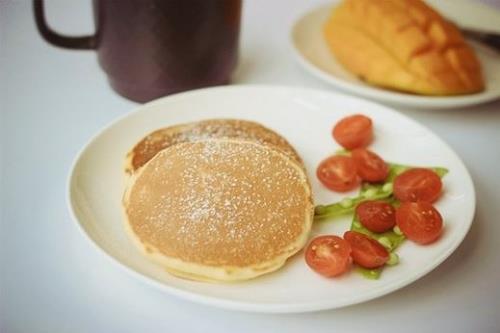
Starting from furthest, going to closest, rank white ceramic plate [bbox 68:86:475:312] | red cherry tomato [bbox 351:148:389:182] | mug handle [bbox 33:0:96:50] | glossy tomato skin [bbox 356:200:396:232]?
mug handle [bbox 33:0:96:50]
red cherry tomato [bbox 351:148:389:182]
glossy tomato skin [bbox 356:200:396:232]
white ceramic plate [bbox 68:86:475:312]

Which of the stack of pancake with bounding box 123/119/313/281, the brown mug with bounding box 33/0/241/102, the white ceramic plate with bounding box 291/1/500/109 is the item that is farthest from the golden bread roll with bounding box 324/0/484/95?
the stack of pancake with bounding box 123/119/313/281

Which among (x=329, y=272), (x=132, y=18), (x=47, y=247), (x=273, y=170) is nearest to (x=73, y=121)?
(x=132, y=18)

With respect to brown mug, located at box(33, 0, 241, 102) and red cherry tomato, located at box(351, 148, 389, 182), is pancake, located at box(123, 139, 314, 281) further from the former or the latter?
brown mug, located at box(33, 0, 241, 102)

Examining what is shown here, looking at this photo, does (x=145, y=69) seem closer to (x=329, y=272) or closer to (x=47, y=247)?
(x=47, y=247)

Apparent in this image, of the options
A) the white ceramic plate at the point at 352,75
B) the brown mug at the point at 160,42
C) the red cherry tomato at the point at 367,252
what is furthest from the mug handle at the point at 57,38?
the red cherry tomato at the point at 367,252

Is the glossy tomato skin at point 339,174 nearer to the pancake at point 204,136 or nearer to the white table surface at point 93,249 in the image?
the pancake at point 204,136

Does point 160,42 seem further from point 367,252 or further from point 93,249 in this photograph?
point 367,252
